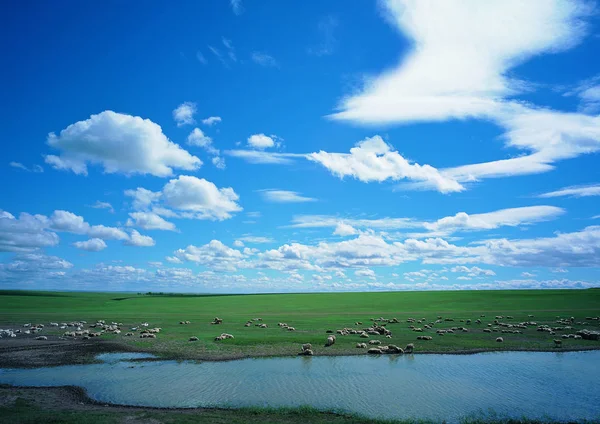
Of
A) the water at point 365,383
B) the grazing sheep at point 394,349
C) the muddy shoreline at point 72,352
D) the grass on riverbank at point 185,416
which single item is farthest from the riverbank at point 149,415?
the grazing sheep at point 394,349

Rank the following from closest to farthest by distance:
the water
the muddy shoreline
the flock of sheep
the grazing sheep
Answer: the water → the muddy shoreline → the grazing sheep → the flock of sheep

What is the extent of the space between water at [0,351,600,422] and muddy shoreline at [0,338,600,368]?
1592mm

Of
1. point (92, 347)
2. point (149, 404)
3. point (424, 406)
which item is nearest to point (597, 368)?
point (424, 406)

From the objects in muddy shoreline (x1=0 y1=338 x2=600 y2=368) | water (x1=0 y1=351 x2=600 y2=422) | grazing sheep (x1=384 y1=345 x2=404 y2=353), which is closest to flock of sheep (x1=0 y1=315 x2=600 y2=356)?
grazing sheep (x1=384 y1=345 x2=404 y2=353)

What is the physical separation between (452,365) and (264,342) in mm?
17698

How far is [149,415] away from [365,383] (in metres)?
12.7

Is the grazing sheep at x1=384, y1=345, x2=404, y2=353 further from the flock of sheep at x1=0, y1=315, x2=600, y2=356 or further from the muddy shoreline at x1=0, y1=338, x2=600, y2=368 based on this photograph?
the muddy shoreline at x1=0, y1=338, x2=600, y2=368

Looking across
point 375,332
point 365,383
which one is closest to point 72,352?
point 365,383

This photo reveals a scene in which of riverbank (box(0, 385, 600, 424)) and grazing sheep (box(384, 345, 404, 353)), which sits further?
grazing sheep (box(384, 345, 404, 353))

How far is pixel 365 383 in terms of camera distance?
23859 mm

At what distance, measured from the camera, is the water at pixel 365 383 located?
64.8 ft

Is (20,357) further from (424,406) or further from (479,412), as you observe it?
(479,412)

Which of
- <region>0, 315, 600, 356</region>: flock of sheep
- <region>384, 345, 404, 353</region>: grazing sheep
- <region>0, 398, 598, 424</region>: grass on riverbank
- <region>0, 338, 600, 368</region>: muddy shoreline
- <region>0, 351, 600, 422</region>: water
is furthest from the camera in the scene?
<region>0, 315, 600, 356</region>: flock of sheep

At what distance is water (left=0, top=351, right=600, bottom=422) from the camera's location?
19750 mm
